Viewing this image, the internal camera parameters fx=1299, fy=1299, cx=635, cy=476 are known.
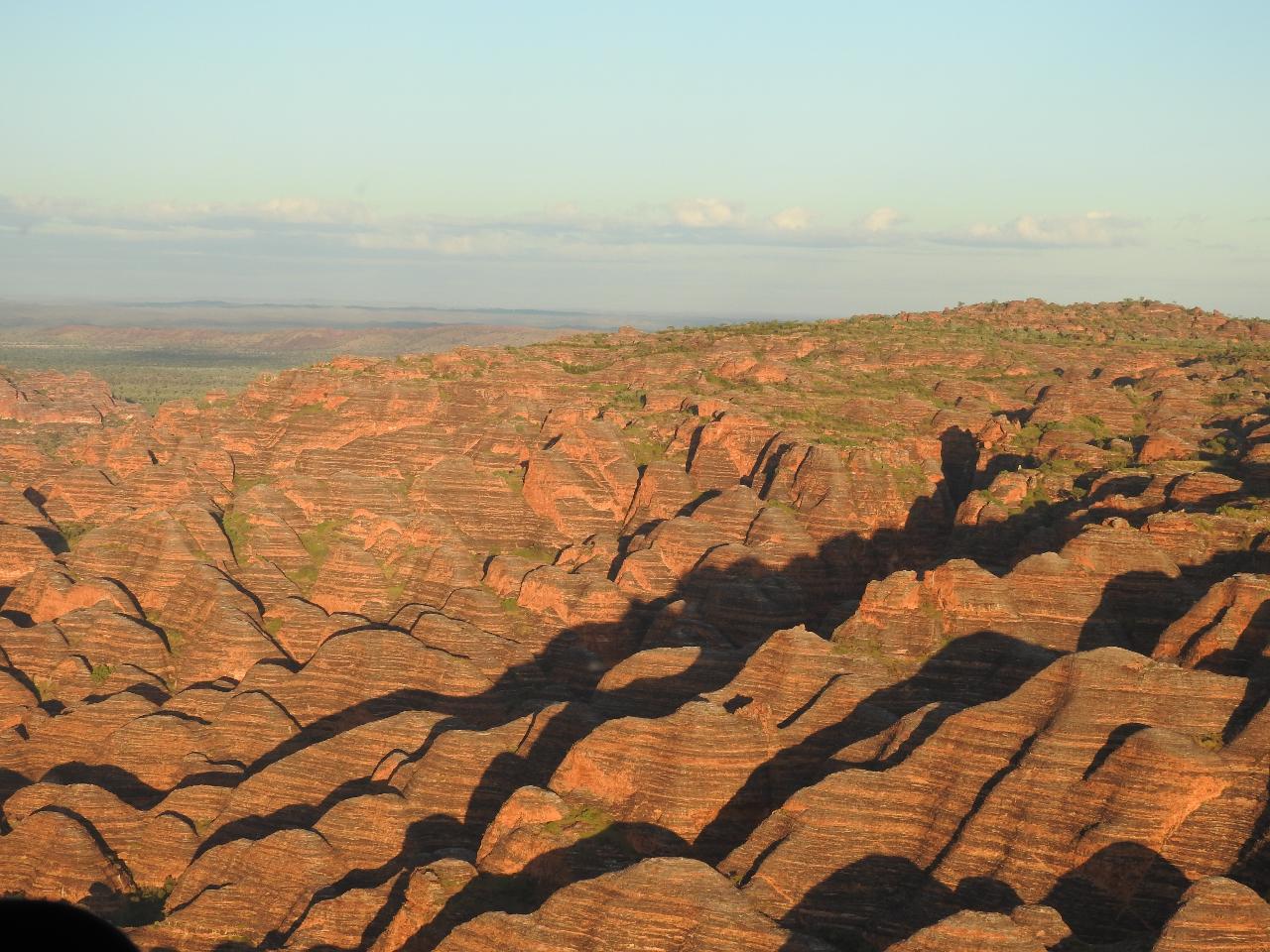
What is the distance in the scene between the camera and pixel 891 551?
2896 inches

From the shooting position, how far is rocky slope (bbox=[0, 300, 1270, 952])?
109 ft

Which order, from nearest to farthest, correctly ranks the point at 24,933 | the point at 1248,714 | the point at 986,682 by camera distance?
the point at 24,933 → the point at 1248,714 → the point at 986,682

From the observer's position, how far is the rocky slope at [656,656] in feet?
109

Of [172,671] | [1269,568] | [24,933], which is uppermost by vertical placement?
[24,933]

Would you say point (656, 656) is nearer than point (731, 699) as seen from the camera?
No

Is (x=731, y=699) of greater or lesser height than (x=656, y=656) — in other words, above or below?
above

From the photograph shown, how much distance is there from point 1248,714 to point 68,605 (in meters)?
60.4

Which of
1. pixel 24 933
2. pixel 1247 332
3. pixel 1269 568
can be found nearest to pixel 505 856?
pixel 1269 568

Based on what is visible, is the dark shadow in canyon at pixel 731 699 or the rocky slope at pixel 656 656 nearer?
the rocky slope at pixel 656 656

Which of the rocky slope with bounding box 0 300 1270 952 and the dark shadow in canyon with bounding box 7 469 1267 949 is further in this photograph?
the dark shadow in canyon with bounding box 7 469 1267 949

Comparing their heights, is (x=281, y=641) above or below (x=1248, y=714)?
below

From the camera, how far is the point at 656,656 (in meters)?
51.7

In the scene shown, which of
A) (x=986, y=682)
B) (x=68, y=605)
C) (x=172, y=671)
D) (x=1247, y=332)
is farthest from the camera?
(x=1247, y=332)

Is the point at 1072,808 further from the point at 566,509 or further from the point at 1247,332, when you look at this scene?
the point at 1247,332
